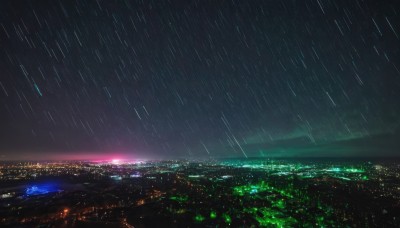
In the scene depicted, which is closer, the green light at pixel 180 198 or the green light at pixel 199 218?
the green light at pixel 199 218

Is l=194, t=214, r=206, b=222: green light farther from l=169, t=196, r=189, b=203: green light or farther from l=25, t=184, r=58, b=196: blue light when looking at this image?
l=25, t=184, r=58, b=196: blue light

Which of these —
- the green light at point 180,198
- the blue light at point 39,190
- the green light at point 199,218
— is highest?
the blue light at point 39,190

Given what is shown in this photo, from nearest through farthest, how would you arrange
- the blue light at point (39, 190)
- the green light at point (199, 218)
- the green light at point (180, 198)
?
the green light at point (199, 218) < the green light at point (180, 198) < the blue light at point (39, 190)

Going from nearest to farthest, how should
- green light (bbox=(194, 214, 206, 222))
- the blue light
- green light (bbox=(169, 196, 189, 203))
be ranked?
green light (bbox=(194, 214, 206, 222)), green light (bbox=(169, 196, 189, 203)), the blue light

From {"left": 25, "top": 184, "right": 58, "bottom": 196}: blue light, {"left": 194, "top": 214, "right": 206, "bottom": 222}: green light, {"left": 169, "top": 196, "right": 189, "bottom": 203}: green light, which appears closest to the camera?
{"left": 194, "top": 214, "right": 206, "bottom": 222}: green light

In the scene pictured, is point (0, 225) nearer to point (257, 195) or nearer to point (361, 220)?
point (257, 195)

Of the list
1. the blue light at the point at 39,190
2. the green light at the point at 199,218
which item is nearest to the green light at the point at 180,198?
the green light at the point at 199,218

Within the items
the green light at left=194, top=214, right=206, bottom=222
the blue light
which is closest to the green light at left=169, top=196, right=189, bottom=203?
the green light at left=194, top=214, right=206, bottom=222

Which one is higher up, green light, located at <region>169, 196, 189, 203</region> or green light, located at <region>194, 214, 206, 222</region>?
green light, located at <region>169, 196, 189, 203</region>

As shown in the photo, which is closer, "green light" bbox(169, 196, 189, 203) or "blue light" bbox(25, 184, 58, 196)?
"green light" bbox(169, 196, 189, 203)

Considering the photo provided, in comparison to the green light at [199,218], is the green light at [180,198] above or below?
above

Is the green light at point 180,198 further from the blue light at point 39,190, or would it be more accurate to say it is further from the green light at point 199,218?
the blue light at point 39,190

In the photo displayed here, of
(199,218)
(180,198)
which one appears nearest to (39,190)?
(180,198)
